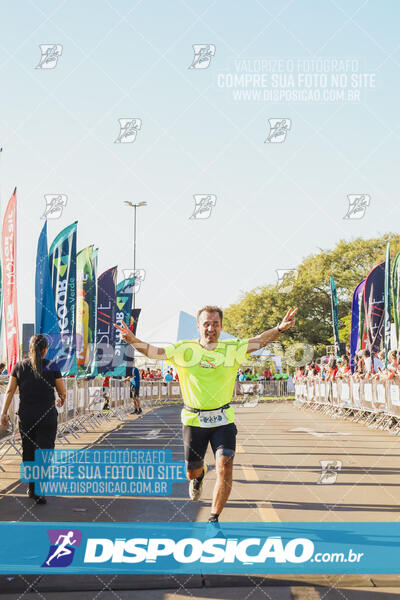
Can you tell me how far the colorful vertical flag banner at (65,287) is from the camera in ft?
56.5

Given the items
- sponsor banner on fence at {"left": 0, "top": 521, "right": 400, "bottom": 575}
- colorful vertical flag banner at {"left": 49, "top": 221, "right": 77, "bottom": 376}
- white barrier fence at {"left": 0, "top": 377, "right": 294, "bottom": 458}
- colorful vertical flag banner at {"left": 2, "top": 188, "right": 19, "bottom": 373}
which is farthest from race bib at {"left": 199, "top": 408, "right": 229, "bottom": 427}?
colorful vertical flag banner at {"left": 49, "top": 221, "right": 77, "bottom": 376}

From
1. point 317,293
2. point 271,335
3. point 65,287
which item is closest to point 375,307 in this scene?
point 65,287

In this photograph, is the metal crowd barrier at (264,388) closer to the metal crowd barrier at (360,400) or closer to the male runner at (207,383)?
the metal crowd barrier at (360,400)

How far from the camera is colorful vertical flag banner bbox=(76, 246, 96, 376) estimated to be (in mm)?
22047

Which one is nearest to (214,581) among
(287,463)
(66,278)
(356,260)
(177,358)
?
(177,358)

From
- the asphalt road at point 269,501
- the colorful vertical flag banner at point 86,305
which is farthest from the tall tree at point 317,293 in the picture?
the asphalt road at point 269,501

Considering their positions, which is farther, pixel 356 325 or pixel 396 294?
pixel 356 325

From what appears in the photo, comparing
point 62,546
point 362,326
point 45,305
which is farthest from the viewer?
point 362,326

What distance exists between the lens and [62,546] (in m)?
6.23

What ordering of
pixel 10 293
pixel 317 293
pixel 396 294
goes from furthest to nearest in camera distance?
1. pixel 317 293
2. pixel 396 294
3. pixel 10 293

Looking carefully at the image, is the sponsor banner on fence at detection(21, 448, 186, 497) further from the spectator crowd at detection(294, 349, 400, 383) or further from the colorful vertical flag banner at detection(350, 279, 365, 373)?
the colorful vertical flag banner at detection(350, 279, 365, 373)

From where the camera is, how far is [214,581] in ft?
17.1

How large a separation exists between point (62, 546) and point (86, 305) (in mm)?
16671

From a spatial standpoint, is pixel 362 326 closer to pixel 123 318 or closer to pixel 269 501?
pixel 123 318
